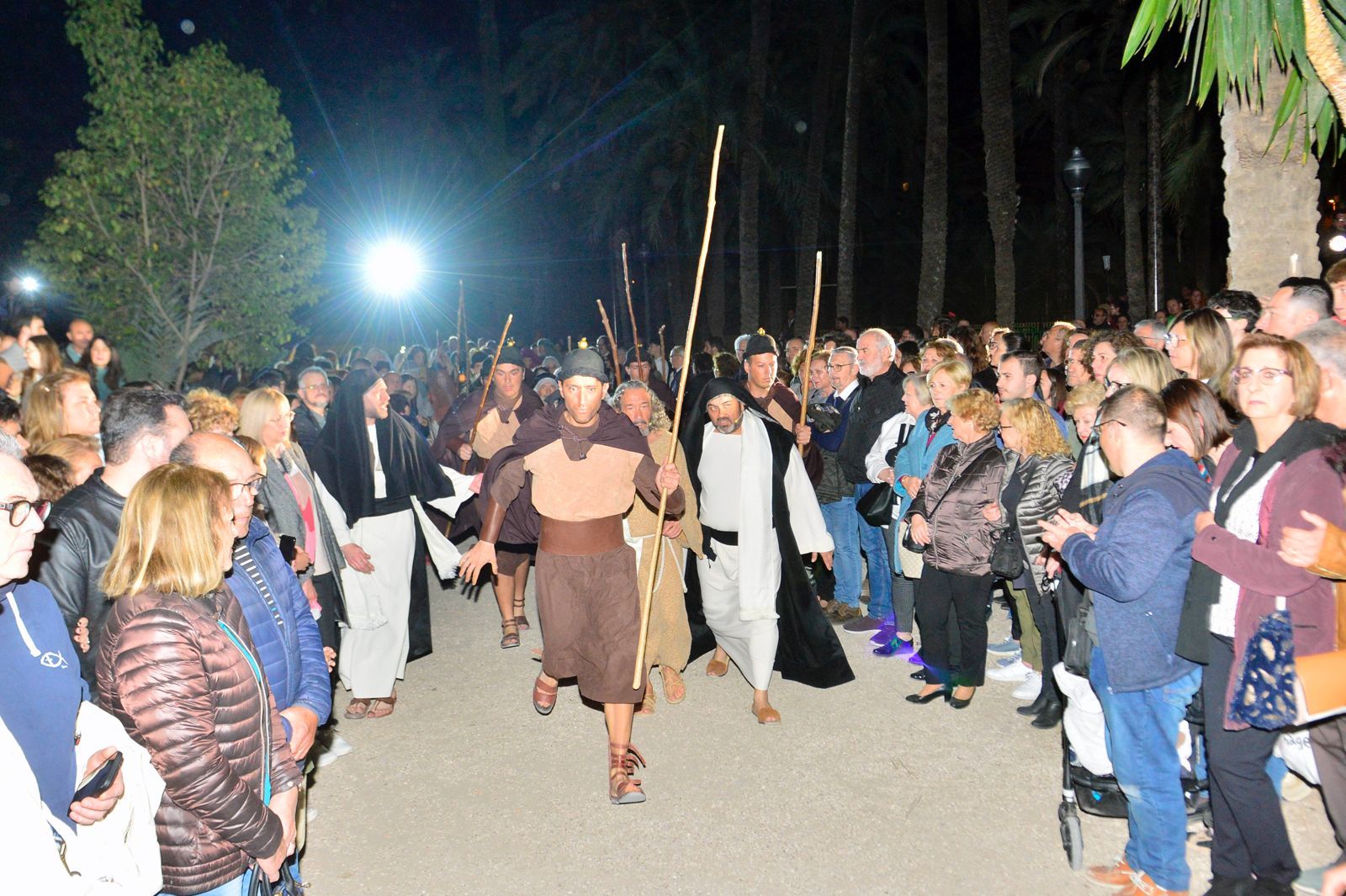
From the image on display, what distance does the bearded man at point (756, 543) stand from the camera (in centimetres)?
620

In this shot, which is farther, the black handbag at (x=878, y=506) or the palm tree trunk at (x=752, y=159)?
the palm tree trunk at (x=752, y=159)

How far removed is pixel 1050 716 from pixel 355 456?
14.6ft

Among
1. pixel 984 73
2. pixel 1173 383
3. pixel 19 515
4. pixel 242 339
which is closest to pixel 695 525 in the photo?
pixel 1173 383

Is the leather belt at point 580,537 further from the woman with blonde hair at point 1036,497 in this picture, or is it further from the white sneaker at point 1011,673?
the white sneaker at point 1011,673

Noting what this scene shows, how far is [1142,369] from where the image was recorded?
4.94 metres

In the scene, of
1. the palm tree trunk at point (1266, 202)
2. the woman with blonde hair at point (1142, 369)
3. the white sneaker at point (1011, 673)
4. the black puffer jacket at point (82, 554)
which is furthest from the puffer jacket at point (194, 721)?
the palm tree trunk at point (1266, 202)

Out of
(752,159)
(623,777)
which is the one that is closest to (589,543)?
(623,777)

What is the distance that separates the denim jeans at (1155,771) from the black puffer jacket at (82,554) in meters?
3.78

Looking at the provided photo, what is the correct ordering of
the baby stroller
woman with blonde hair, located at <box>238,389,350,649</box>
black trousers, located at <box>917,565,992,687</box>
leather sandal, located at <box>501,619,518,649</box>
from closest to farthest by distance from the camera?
1. the baby stroller
2. woman with blonde hair, located at <box>238,389,350,649</box>
3. black trousers, located at <box>917,565,992,687</box>
4. leather sandal, located at <box>501,619,518,649</box>

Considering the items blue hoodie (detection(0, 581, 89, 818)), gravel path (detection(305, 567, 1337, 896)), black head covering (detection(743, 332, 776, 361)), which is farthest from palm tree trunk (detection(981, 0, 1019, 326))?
blue hoodie (detection(0, 581, 89, 818))

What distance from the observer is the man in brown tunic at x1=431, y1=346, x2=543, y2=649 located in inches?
307

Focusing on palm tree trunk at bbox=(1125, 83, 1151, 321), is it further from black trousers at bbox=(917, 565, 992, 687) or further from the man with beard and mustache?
the man with beard and mustache

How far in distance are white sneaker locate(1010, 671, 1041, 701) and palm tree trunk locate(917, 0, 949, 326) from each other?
421 inches

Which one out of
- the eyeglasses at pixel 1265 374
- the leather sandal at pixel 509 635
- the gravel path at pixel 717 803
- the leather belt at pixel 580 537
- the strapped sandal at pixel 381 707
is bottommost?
the gravel path at pixel 717 803
